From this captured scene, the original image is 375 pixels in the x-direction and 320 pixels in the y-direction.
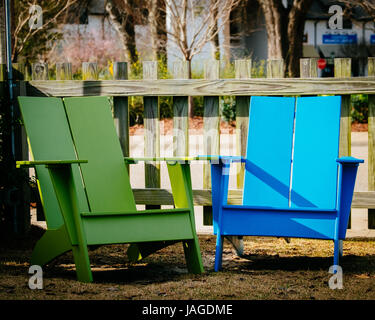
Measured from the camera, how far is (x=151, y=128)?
4.59 m

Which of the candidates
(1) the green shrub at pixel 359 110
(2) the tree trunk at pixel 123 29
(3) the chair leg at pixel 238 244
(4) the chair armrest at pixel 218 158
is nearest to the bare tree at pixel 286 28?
(1) the green shrub at pixel 359 110

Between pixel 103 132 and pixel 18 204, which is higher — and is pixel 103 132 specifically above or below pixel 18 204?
above

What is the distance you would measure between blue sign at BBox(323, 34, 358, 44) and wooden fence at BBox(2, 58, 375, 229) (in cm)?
2737

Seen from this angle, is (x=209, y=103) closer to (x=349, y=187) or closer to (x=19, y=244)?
(x=349, y=187)

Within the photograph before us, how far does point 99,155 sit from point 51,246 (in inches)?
30.9

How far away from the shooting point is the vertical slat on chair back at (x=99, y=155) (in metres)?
3.85

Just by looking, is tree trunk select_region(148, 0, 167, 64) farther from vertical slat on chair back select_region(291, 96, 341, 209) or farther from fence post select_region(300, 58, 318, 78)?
vertical slat on chair back select_region(291, 96, 341, 209)

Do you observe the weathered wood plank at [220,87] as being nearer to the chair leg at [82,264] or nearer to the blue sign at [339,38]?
the chair leg at [82,264]

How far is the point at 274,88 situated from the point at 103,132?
1309 millimetres

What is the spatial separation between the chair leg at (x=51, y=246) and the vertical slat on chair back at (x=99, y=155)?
0.46 m

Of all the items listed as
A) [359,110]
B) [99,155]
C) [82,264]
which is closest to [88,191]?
[99,155]

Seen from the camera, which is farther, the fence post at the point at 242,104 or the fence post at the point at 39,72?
the fence post at the point at 39,72

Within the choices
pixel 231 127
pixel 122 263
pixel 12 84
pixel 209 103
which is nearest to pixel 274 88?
pixel 209 103

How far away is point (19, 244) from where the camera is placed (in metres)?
4.47
